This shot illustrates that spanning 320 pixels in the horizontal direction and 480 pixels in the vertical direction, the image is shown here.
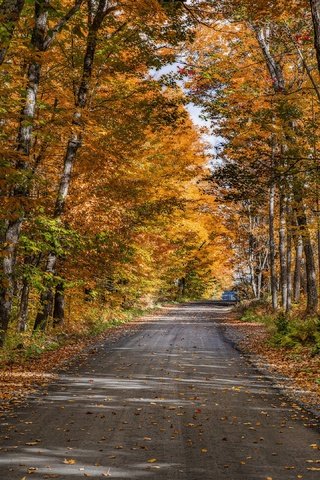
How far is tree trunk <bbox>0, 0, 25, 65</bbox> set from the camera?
7900mm

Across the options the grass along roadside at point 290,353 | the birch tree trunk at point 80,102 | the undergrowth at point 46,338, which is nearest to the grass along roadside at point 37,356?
the undergrowth at point 46,338

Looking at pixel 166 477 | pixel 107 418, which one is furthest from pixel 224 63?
pixel 166 477

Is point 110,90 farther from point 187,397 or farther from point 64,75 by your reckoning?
point 187,397

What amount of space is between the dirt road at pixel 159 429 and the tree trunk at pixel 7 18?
19.0ft

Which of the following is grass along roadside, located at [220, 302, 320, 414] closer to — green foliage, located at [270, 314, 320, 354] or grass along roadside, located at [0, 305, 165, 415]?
green foliage, located at [270, 314, 320, 354]

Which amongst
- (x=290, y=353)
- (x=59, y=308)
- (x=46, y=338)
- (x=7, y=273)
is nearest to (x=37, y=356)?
(x=46, y=338)

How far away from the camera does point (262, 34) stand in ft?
69.8

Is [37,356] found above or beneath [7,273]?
beneath

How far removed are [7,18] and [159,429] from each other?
22.9 ft

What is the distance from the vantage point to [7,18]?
8438 millimetres

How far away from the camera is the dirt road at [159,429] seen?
210 inches

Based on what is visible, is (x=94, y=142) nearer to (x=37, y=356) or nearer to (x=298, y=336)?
(x=37, y=356)

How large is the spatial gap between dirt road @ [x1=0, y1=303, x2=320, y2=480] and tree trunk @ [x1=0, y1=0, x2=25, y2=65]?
5.80m

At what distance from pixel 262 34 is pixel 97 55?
27.0ft
